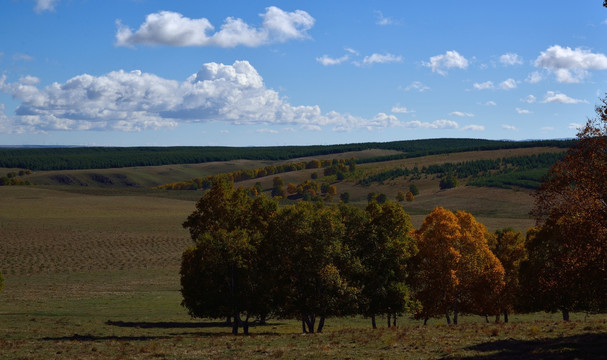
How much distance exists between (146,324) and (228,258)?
10365mm

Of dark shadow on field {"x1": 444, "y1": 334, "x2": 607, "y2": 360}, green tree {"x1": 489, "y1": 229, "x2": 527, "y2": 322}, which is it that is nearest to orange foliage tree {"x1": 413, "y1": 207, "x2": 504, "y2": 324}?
green tree {"x1": 489, "y1": 229, "x2": 527, "y2": 322}

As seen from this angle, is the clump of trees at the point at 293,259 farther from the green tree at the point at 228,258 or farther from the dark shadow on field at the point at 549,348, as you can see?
the dark shadow on field at the point at 549,348

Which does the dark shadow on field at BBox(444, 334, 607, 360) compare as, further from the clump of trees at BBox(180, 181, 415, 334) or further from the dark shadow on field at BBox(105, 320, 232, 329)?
the dark shadow on field at BBox(105, 320, 232, 329)

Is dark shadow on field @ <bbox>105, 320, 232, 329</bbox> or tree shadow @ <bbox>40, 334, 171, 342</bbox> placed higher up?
tree shadow @ <bbox>40, 334, 171, 342</bbox>

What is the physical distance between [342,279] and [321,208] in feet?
19.6

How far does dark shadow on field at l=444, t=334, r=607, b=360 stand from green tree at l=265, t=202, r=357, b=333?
44.2ft

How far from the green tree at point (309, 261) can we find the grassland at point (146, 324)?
2.09 m

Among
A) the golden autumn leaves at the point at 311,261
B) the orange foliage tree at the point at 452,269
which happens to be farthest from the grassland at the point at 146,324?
the orange foliage tree at the point at 452,269

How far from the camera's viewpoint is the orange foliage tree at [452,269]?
156 feet

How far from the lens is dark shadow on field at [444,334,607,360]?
2481 cm

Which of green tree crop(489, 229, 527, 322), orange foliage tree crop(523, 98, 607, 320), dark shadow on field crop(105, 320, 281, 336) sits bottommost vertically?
dark shadow on field crop(105, 320, 281, 336)

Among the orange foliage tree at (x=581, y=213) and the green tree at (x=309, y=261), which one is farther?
the green tree at (x=309, y=261)

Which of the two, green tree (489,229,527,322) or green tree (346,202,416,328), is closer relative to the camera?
green tree (346,202,416,328)

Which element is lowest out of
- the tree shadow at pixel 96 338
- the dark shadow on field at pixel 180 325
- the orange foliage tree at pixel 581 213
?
the dark shadow on field at pixel 180 325
